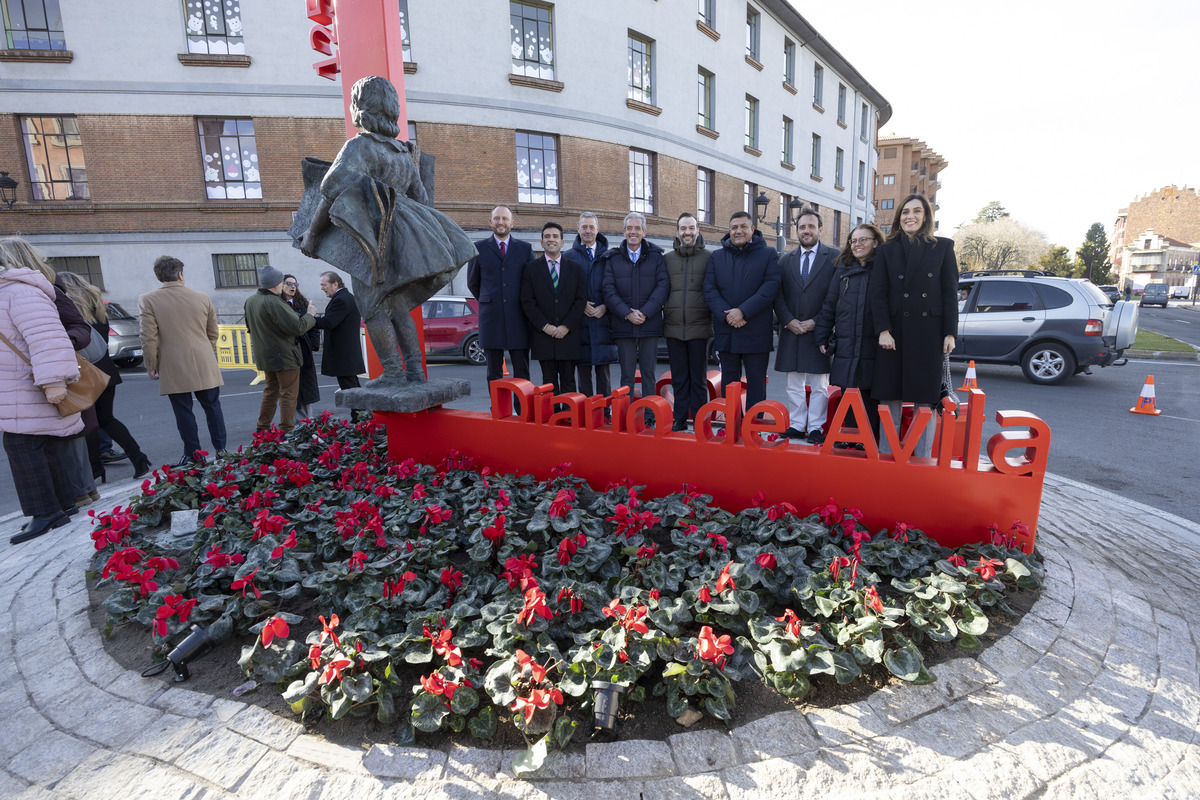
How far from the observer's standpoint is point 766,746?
184 centimetres

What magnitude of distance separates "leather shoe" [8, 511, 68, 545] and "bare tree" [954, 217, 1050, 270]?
60304 mm

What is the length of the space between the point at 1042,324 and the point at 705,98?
51.1 ft

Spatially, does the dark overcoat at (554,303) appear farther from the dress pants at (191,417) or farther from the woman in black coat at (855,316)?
the dress pants at (191,417)

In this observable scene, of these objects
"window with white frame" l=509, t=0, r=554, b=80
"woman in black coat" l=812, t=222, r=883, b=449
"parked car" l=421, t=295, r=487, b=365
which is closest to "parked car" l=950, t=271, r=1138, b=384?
"woman in black coat" l=812, t=222, r=883, b=449

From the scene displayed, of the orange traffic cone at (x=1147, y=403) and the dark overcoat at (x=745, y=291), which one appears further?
the orange traffic cone at (x=1147, y=403)

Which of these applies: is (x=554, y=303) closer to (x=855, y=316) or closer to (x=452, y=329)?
(x=855, y=316)

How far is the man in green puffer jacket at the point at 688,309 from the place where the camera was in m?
5.16

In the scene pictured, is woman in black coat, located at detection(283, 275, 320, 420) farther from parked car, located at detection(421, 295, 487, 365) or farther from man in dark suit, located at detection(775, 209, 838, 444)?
parked car, located at detection(421, 295, 487, 365)

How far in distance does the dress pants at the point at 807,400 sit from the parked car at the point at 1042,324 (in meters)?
6.50

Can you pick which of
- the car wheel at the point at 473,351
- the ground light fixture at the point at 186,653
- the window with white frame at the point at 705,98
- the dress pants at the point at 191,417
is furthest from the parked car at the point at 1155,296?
the ground light fixture at the point at 186,653

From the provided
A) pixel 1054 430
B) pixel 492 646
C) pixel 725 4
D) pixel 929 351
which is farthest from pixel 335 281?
pixel 725 4

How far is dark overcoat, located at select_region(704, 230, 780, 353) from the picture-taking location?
480 centimetres

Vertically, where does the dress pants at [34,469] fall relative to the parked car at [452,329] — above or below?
below

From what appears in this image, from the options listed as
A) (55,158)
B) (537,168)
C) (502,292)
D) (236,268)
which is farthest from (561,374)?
(55,158)
